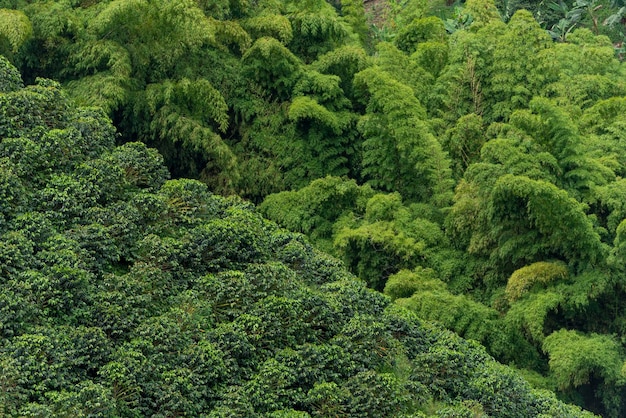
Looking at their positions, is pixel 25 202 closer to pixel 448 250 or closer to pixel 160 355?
pixel 160 355

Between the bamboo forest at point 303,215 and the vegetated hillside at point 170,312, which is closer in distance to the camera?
the vegetated hillside at point 170,312

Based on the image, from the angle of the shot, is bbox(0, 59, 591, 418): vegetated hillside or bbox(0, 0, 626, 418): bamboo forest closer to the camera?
bbox(0, 59, 591, 418): vegetated hillside

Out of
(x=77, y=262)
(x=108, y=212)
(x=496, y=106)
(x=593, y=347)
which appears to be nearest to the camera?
(x=77, y=262)

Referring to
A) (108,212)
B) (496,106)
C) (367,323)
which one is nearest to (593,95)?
(496,106)
